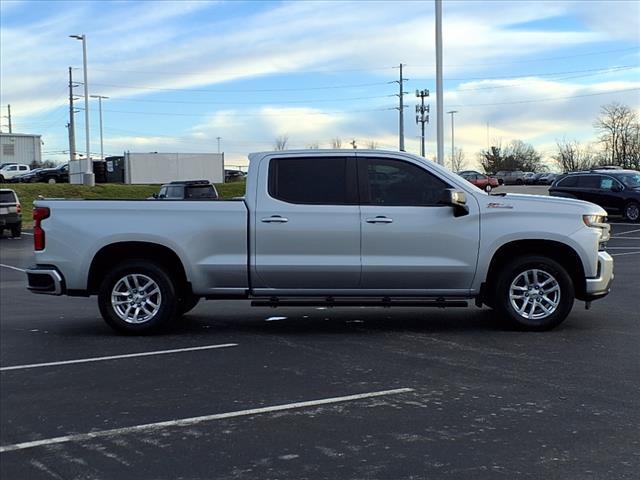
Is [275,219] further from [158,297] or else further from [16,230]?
[16,230]

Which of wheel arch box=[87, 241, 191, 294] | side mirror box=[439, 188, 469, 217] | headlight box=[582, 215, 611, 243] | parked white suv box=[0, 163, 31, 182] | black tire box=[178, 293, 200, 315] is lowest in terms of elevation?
black tire box=[178, 293, 200, 315]

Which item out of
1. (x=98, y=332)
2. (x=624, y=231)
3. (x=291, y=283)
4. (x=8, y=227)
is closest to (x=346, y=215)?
(x=291, y=283)

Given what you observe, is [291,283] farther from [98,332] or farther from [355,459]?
[355,459]

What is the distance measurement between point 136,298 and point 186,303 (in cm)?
106

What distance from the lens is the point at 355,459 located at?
13.3 feet

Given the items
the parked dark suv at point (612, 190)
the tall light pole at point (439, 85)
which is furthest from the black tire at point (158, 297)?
the parked dark suv at point (612, 190)

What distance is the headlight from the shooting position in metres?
7.50

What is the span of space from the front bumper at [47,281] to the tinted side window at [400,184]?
355cm

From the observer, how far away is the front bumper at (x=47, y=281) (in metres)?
7.51

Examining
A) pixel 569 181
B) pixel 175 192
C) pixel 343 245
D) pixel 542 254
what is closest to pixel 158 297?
pixel 343 245

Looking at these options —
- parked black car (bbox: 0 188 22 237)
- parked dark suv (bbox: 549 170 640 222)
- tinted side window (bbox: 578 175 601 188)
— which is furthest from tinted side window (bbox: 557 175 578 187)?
parked black car (bbox: 0 188 22 237)

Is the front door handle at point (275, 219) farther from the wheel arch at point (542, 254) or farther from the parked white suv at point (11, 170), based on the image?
the parked white suv at point (11, 170)

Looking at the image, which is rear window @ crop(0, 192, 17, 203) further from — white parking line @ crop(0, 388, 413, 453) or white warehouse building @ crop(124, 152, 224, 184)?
white warehouse building @ crop(124, 152, 224, 184)

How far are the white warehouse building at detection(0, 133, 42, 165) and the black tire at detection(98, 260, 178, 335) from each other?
80.6 m
